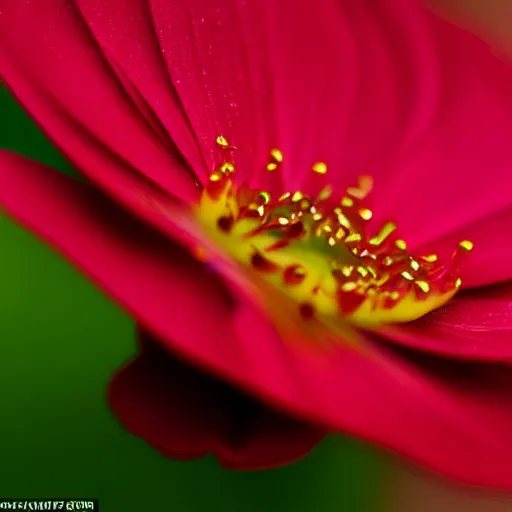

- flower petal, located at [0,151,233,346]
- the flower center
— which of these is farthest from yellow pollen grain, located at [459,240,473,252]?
flower petal, located at [0,151,233,346]

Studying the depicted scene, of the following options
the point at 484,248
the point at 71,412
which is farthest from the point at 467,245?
the point at 71,412

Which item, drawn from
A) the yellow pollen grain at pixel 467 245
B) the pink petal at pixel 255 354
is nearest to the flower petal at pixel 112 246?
the pink petal at pixel 255 354

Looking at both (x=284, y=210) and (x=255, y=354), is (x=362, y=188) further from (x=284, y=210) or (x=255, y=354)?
(x=255, y=354)

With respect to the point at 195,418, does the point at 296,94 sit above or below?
above

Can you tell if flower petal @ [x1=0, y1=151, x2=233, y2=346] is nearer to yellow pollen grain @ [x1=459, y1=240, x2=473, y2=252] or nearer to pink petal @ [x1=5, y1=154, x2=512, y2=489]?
pink petal @ [x1=5, y1=154, x2=512, y2=489]

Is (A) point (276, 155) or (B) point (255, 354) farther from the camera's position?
(A) point (276, 155)

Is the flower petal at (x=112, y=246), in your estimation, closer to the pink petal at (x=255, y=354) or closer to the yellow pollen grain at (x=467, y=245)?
the pink petal at (x=255, y=354)

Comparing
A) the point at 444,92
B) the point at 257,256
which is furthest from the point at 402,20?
the point at 257,256

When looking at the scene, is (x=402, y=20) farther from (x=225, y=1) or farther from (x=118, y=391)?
(x=118, y=391)
